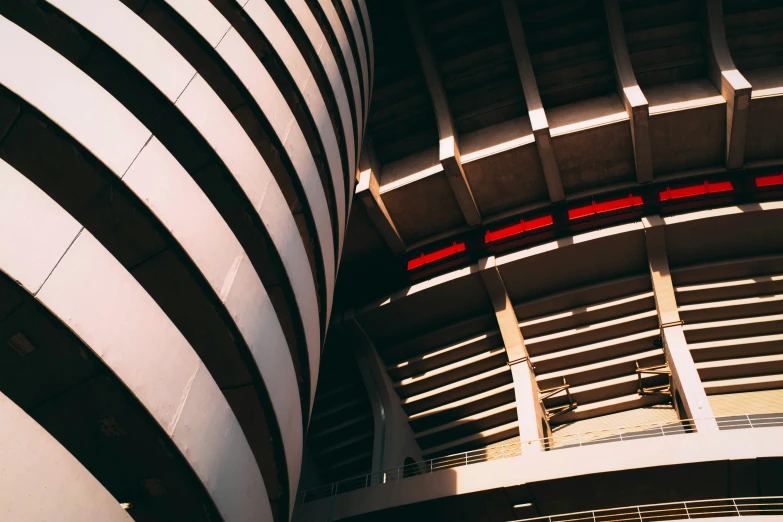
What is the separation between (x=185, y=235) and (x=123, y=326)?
163 cm

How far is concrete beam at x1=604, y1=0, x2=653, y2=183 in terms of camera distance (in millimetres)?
18250

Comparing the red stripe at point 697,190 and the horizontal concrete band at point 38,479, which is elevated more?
the red stripe at point 697,190

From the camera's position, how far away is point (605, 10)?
19375mm

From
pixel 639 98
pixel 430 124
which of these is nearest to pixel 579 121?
pixel 639 98

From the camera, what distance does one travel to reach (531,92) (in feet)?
63.6

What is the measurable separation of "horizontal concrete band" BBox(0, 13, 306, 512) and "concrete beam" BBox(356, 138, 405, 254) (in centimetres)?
1061

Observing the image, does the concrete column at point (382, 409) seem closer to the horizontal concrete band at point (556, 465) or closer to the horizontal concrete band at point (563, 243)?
the horizontal concrete band at point (563, 243)

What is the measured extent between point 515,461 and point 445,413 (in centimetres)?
512

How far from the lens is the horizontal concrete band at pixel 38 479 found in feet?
17.0

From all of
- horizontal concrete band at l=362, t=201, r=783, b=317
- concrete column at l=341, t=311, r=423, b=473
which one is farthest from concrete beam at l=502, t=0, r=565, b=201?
concrete column at l=341, t=311, r=423, b=473

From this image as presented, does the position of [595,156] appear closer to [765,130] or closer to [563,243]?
[563,243]

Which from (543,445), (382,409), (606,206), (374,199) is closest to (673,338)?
(606,206)

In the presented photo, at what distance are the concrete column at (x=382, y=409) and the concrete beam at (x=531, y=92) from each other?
718 centimetres

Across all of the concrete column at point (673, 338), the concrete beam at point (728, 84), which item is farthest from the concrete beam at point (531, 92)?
the concrete beam at point (728, 84)
